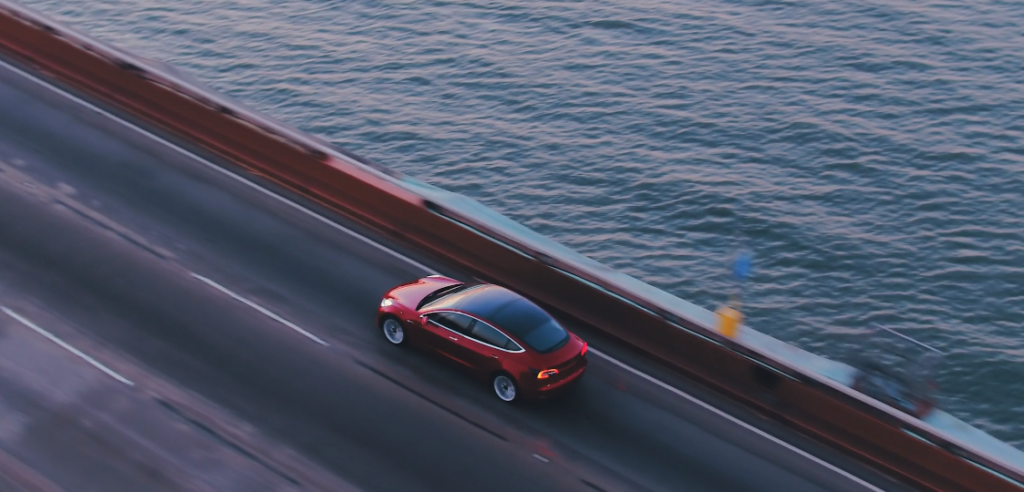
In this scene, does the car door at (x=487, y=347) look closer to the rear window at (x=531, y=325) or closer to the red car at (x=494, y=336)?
the red car at (x=494, y=336)

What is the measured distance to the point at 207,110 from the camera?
964 inches

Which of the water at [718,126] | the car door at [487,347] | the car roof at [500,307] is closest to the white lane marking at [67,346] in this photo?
the car roof at [500,307]

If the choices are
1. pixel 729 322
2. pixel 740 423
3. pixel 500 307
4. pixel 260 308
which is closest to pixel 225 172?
pixel 260 308

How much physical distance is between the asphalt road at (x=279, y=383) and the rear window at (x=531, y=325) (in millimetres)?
1134

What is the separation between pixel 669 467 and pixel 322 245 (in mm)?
8788

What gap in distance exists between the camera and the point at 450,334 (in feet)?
57.8

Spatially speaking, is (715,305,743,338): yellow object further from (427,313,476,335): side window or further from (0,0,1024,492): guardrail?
(427,313,476,335): side window

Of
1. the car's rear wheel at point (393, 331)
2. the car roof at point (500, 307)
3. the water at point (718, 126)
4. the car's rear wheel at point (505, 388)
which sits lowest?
the water at point (718, 126)

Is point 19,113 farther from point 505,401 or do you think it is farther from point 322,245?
point 505,401

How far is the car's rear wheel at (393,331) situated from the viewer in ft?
60.2

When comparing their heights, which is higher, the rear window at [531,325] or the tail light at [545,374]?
the rear window at [531,325]

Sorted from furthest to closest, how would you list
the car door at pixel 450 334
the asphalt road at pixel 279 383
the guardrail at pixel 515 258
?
1. the car door at pixel 450 334
2. the guardrail at pixel 515 258
3. the asphalt road at pixel 279 383

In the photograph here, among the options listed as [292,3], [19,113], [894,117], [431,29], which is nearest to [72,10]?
[292,3]

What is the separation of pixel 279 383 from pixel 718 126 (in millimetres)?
21995
